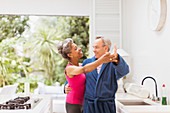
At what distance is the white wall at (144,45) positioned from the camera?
236 centimetres

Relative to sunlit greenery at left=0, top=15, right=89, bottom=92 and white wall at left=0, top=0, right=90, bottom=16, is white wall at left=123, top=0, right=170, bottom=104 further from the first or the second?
sunlit greenery at left=0, top=15, right=89, bottom=92

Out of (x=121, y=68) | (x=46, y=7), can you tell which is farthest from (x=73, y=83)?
(x=46, y=7)

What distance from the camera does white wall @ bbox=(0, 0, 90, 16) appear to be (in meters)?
4.26

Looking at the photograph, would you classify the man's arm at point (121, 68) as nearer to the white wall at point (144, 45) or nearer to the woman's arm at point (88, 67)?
the woman's arm at point (88, 67)

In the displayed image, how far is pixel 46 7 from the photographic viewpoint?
14.1 feet

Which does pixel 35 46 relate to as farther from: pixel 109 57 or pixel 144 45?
pixel 109 57

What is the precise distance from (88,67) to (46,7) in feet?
9.98

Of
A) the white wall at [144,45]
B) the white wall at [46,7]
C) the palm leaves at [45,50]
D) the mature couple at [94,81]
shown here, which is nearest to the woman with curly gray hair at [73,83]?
the mature couple at [94,81]

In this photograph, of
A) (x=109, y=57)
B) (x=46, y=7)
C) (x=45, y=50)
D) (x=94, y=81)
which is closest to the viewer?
(x=109, y=57)

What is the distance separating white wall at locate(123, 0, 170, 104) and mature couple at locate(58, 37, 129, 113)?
86 centimetres

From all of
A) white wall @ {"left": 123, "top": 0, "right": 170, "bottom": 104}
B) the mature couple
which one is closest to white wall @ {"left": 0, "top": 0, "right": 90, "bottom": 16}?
white wall @ {"left": 123, "top": 0, "right": 170, "bottom": 104}

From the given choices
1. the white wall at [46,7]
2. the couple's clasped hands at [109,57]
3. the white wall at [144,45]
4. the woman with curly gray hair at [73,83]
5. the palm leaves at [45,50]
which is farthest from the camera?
the palm leaves at [45,50]

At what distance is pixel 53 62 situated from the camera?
7.38 metres

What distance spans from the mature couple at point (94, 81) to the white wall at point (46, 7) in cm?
264
